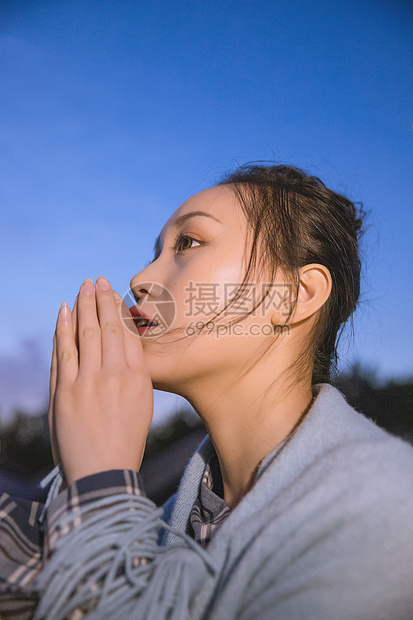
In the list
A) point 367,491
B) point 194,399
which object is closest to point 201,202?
point 194,399

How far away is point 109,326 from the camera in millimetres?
1196

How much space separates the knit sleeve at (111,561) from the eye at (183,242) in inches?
29.4

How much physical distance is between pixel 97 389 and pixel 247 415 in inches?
19.3

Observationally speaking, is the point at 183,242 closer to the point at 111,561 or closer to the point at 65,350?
the point at 65,350

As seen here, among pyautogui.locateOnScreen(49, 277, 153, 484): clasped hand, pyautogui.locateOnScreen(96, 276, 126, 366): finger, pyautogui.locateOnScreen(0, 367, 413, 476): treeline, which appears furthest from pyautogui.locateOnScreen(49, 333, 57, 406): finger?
pyautogui.locateOnScreen(0, 367, 413, 476): treeline

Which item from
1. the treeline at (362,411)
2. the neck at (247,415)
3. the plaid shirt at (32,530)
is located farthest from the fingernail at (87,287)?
the treeline at (362,411)

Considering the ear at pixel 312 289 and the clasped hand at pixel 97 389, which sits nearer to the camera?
the clasped hand at pixel 97 389

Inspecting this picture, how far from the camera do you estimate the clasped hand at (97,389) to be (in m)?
0.98

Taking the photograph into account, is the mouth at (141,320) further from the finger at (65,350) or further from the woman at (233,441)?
the finger at (65,350)

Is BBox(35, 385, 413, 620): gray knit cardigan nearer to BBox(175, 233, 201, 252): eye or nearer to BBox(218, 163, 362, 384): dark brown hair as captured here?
BBox(218, 163, 362, 384): dark brown hair

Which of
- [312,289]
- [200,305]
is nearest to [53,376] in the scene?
[200,305]

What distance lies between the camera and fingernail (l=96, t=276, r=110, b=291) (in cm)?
130

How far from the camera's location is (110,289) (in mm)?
1309

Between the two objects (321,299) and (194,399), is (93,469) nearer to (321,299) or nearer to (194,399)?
(194,399)
